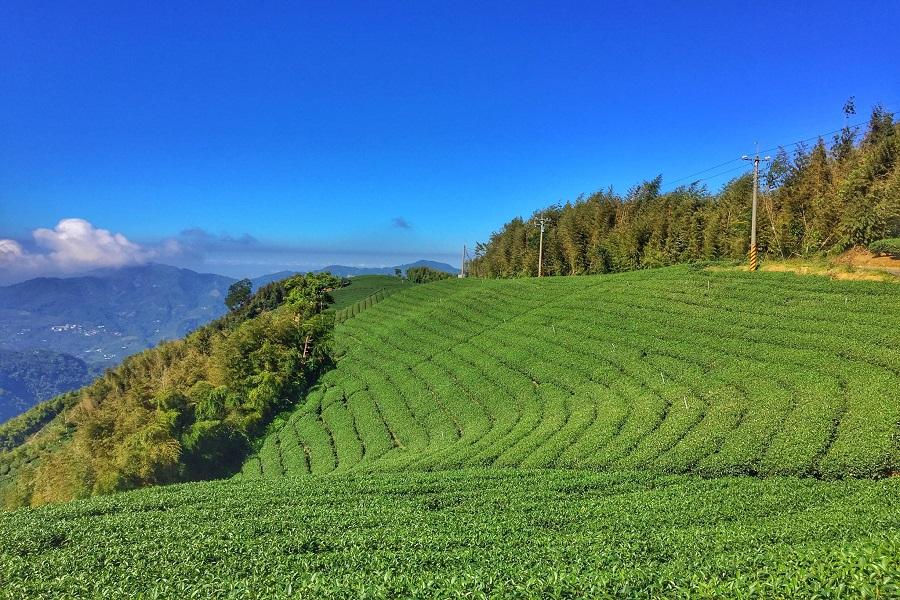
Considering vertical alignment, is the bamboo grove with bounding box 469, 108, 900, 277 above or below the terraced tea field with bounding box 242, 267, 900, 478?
above

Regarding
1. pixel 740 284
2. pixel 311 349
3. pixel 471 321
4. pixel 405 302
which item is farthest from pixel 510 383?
pixel 405 302

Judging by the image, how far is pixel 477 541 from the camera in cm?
1074

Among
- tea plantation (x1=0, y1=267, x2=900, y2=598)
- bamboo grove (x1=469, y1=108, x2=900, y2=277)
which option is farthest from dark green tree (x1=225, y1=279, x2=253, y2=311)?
tea plantation (x1=0, y1=267, x2=900, y2=598)

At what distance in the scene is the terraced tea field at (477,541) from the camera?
24.1 feet

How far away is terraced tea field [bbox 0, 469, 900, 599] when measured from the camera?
24.1ft

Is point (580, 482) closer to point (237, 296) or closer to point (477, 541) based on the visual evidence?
point (477, 541)

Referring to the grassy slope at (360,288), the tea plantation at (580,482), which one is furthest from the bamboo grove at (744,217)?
the grassy slope at (360,288)

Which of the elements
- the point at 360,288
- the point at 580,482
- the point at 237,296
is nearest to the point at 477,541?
the point at 580,482

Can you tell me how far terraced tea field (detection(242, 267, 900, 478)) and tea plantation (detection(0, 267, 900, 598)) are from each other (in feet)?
0.47

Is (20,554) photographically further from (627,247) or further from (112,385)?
(112,385)

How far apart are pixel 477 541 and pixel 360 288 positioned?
92.3 meters

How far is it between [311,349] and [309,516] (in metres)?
39.9

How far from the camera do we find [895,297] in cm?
2548

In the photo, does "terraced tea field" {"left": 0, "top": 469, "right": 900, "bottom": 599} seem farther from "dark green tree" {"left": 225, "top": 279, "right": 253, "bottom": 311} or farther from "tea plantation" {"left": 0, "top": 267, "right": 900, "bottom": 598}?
"dark green tree" {"left": 225, "top": 279, "right": 253, "bottom": 311}
